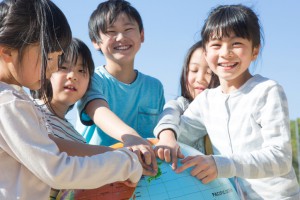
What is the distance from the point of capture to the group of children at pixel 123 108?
217 centimetres

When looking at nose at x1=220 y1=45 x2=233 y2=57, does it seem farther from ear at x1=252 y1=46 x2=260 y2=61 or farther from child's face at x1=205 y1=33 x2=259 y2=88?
ear at x1=252 y1=46 x2=260 y2=61

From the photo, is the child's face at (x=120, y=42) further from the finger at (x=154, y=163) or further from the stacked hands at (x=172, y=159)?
the finger at (x=154, y=163)

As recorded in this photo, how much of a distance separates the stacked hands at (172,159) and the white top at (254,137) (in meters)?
0.10

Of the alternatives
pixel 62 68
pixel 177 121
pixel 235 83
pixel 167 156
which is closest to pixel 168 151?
pixel 167 156

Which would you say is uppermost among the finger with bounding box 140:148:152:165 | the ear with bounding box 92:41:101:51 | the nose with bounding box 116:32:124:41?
the nose with bounding box 116:32:124:41

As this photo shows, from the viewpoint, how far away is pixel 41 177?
2.14 m

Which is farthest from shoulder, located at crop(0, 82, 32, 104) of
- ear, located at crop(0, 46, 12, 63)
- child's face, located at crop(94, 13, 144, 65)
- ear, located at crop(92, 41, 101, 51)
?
ear, located at crop(92, 41, 101, 51)

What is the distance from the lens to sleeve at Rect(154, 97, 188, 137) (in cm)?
340

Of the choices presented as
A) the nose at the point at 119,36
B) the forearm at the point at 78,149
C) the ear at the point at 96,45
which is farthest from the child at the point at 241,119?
the ear at the point at 96,45

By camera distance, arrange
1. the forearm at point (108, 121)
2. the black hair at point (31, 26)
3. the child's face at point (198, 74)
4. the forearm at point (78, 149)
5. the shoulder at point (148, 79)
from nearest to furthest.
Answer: the black hair at point (31, 26) → the forearm at point (78, 149) → the forearm at point (108, 121) → the child's face at point (198, 74) → the shoulder at point (148, 79)

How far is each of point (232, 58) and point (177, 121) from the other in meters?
0.58

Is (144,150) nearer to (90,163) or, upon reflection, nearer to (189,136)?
(90,163)

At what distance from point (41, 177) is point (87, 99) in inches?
63.7

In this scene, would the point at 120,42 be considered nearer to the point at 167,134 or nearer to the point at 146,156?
the point at 167,134
